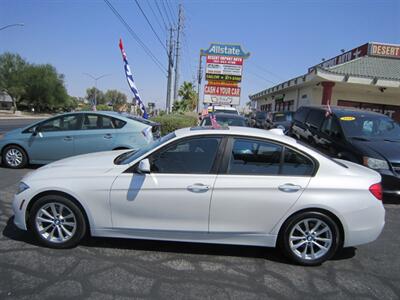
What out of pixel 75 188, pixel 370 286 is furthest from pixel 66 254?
pixel 370 286

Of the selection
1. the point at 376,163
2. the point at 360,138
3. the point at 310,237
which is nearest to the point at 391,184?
the point at 376,163

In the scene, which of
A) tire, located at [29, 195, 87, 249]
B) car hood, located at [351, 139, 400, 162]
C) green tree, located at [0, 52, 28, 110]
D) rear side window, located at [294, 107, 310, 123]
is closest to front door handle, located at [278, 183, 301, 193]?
tire, located at [29, 195, 87, 249]

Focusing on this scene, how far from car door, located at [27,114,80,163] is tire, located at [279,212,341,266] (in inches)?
223

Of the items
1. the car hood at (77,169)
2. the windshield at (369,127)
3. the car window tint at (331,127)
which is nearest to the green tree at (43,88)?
the car window tint at (331,127)

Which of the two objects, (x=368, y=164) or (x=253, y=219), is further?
(x=368, y=164)

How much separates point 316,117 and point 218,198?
6355 millimetres

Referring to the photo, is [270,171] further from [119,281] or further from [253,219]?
[119,281]

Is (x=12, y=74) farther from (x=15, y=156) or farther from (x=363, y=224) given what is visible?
(x=363, y=224)

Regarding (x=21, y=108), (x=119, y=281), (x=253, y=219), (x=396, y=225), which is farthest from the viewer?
(x=21, y=108)

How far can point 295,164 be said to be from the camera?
3791mm

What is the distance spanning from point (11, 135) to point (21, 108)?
2803 inches

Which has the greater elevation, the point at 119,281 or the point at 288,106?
the point at 288,106

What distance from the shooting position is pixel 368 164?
20.7 feet

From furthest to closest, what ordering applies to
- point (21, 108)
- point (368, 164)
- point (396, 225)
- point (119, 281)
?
1. point (21, 108)
2. point (368, 164)
3. point (396, 225)
4. point (119, 281)
